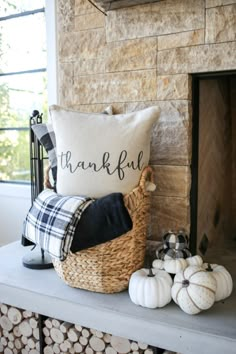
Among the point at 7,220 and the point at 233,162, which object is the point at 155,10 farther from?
the point at 7,220

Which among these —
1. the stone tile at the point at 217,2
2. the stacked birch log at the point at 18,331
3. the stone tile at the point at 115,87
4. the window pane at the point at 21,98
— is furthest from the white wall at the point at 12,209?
the stone tile at the point at 217,2

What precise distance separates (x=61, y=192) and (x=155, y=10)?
986mm

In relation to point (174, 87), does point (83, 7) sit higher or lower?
Result: higher

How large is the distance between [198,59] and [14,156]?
5.87ft

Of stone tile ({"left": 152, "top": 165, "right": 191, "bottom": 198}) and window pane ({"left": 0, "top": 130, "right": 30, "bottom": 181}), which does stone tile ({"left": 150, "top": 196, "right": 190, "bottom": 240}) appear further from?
window pane ({"left": 0, "top": 130, "right": 30, "bottom": 181})

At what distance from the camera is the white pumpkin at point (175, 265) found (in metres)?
1.50

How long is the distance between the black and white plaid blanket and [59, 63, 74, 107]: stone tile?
2.28ft

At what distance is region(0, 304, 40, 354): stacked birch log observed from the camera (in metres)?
1.63

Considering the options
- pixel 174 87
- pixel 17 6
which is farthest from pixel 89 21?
pixel 17 6

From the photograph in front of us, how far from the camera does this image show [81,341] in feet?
5.01

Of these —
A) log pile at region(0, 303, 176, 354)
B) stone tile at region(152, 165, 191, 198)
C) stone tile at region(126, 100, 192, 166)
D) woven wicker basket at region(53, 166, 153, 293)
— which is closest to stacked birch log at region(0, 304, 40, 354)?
log pile at region(0, 303, 176, 354)

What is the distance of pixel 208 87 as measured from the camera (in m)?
1.98

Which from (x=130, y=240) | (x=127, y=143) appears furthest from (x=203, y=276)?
(x=127, y=143)

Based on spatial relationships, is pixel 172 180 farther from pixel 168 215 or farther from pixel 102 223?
pixel 102 223
